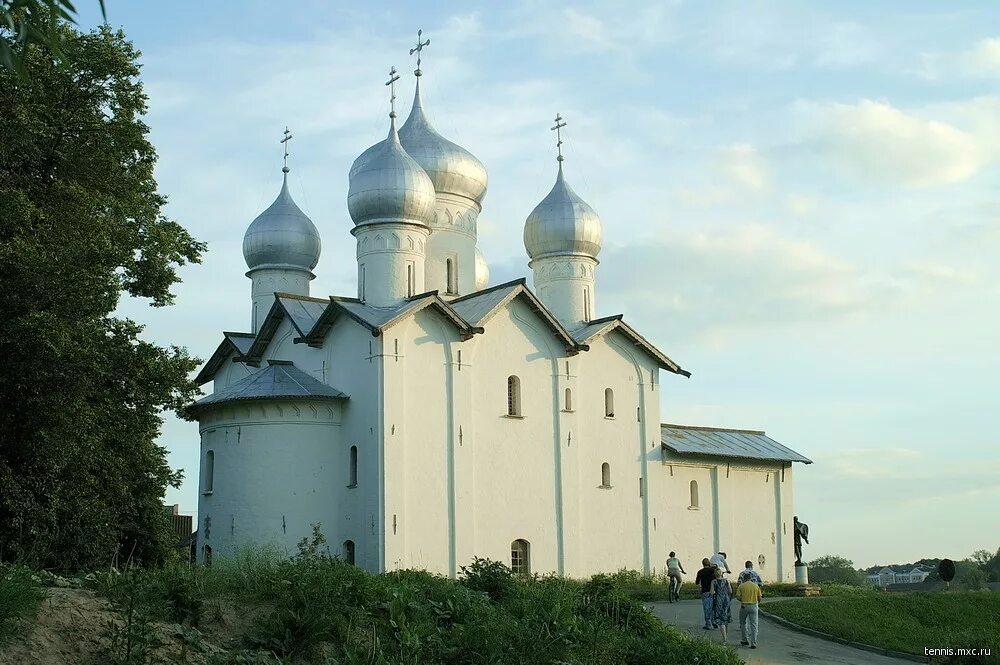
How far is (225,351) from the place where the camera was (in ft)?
94.5

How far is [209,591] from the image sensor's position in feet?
33.4

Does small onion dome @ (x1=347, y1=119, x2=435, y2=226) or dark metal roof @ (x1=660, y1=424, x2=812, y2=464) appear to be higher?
small onion dome @ (x1=347, y1=119, x2=435, y2=226)

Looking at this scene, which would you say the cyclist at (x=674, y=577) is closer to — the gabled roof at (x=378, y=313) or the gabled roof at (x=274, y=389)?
the gabled roof at (x=378, y=313)

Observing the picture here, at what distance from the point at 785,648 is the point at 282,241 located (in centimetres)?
1805

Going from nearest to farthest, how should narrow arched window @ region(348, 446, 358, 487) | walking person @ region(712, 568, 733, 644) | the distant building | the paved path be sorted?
the paved path → walking person @ region(712, 568, 733, 644) → narrow arched window @ region(348, 446, 358, 487) → the distant building

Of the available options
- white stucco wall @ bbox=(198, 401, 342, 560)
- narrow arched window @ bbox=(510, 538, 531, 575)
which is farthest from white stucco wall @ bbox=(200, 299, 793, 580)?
narrow arched window @ bbox=(510, 538, 531, 575)

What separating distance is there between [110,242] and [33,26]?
41.9ft

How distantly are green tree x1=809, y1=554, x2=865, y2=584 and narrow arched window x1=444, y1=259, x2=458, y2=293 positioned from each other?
82.3 ft

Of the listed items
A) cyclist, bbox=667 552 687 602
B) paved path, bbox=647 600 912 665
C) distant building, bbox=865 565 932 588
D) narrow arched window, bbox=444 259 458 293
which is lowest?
distant building, bbox=865 565 932 588

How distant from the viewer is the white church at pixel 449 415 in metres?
23.5

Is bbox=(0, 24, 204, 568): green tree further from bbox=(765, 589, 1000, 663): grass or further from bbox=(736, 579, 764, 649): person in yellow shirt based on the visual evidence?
bbox=(765, 589, 1000, 663): grass

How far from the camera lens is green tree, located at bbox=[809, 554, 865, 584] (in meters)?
49.0

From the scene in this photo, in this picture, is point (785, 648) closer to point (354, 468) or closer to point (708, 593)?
point (708, 593)

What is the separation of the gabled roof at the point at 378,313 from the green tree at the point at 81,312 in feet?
14.8
